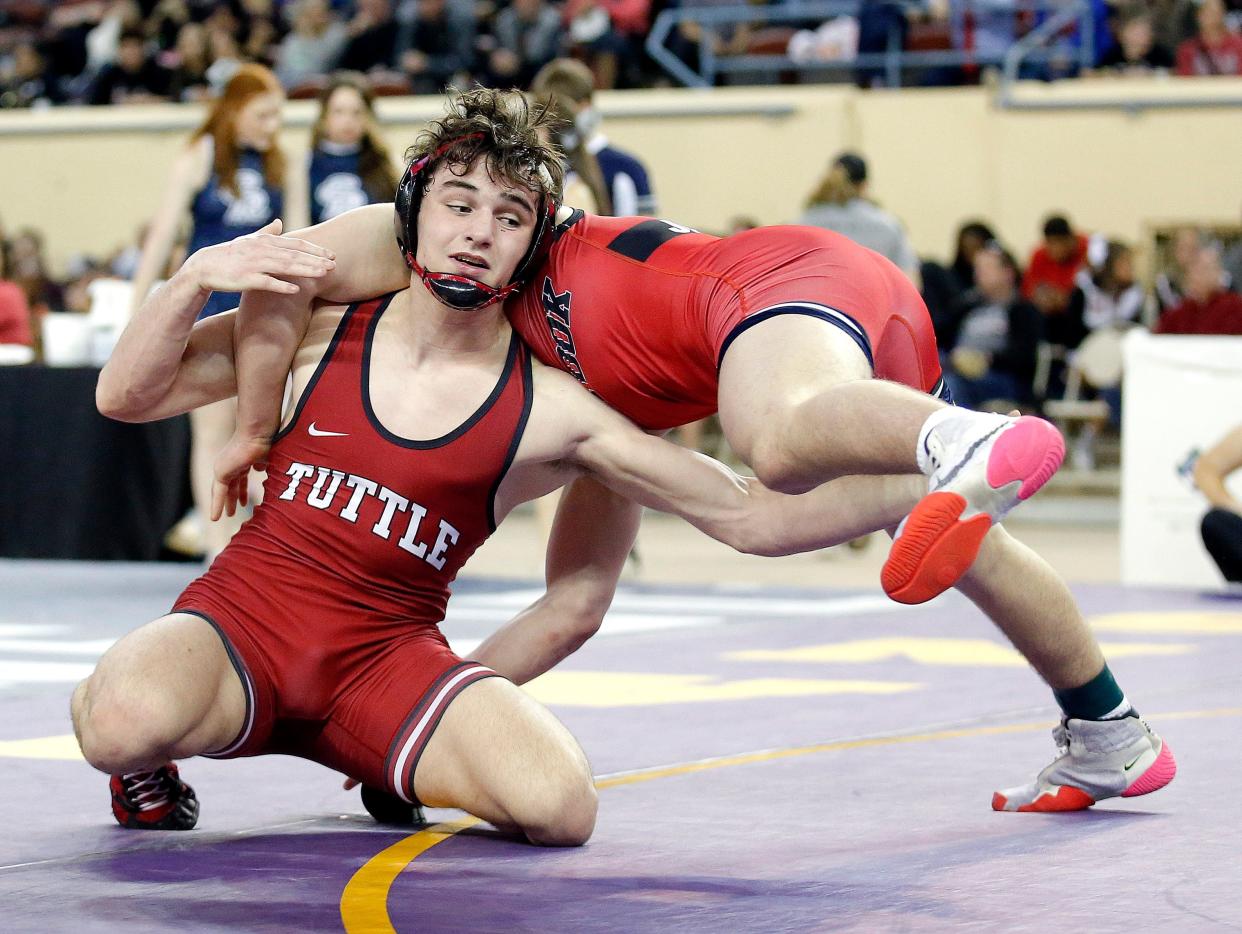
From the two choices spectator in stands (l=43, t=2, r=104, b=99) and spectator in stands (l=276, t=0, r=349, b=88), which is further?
spectator in stands (l=43, t=2, r=104, b=99)

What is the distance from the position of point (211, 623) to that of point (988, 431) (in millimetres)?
1335

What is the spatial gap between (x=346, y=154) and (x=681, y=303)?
4.09m

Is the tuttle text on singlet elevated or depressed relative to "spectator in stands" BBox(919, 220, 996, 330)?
elevated

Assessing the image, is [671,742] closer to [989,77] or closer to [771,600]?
[771,600]

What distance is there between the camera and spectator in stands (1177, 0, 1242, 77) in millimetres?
12594

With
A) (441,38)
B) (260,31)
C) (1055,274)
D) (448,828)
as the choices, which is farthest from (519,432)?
(260,31)

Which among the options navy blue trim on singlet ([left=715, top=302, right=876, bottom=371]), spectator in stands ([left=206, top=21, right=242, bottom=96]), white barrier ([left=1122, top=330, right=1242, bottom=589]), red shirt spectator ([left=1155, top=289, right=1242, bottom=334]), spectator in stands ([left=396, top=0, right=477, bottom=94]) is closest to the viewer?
navy blue trim on singlet ([left=715, top=302, right=876, bottom=371])

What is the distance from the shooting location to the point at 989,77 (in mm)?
12961

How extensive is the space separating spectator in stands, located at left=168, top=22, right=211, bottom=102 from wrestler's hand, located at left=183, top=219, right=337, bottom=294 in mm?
12611

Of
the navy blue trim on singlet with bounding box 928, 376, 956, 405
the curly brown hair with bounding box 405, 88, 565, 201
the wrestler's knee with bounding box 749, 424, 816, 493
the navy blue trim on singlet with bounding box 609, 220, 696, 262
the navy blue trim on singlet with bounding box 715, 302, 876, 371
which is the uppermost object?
the curly brown hair with bounding box 405, 88, 565, 201

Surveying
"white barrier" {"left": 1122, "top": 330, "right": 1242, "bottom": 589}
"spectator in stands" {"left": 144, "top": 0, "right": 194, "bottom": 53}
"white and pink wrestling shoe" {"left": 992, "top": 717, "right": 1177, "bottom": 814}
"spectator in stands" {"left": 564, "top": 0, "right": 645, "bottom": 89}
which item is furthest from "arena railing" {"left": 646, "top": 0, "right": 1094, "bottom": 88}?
A: "white and pink wrestling shoe" {"left": 992, "top": 717, "right": 1177, "bottom": 814}

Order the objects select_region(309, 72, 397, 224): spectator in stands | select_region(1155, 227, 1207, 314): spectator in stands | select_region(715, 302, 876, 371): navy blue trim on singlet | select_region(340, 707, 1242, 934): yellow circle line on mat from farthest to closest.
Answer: select_region(1155, 227, 1207, 314): spectator in stands → select_region(309, 72, 397, 224): spectator in stands → select_region(715, 302, 876, 371): navy blue trim on singlet → select_region(340, 707, 1242, 934): yellow circle line on mat

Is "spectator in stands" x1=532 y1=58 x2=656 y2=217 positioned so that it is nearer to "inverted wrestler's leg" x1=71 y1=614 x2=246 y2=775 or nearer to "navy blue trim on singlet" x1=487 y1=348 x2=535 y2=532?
"navy blue trim on singlet" x1=487 y1=348 x2=535 y2=532

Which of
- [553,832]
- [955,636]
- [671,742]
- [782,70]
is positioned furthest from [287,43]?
[553,832]
